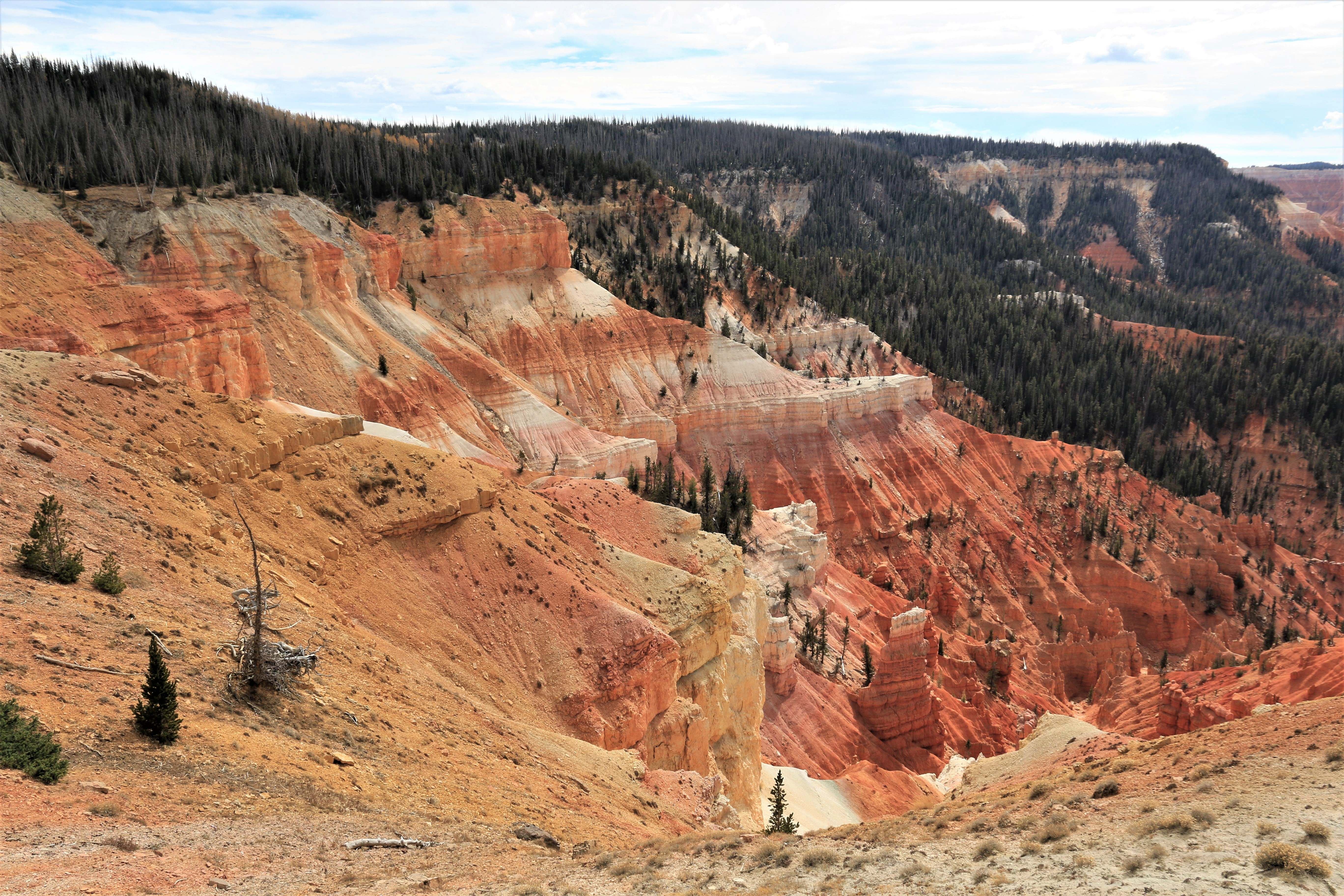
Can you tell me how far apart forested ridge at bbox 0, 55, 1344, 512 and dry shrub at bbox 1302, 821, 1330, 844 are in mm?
52795

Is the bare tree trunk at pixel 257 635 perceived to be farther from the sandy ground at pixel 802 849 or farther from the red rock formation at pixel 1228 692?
the red rock formation at pixel 1228 692

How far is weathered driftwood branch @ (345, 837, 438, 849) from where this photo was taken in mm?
13188

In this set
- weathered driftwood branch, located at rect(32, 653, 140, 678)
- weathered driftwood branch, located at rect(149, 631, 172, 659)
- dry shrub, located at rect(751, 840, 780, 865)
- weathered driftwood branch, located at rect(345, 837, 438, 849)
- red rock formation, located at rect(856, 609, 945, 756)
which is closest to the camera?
weathered driftwood branch, located at rect(345, 837, 438, 849)

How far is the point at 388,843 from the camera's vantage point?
13.5 m

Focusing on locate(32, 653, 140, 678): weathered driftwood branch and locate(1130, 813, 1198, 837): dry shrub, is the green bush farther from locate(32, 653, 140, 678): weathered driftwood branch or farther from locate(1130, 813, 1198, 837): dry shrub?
locate(1130, 813, 1198, 837): dry shrub

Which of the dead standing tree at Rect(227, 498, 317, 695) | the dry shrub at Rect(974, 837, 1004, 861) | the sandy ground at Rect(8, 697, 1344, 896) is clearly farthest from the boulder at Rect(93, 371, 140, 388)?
the dry shrub at Rect(974, 837, 1004, 861)

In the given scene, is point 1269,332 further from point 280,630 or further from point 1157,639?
point 280,630

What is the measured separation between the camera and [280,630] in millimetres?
16859

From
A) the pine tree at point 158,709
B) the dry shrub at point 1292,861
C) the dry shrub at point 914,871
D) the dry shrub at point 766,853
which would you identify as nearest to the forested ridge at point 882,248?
the pine tree at point 158,709

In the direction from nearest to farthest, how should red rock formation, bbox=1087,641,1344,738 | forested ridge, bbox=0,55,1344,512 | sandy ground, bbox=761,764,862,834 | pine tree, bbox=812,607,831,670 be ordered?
red rock formation, bbox=1087,641,1344,738, sandy ground, bbox=761,764,862,834, pine tree, bbox=812,607,831,670, forested ridge, bbox=0,55,1344,512

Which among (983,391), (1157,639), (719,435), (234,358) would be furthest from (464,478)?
(983,391)

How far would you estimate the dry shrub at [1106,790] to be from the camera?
16766 millimetres

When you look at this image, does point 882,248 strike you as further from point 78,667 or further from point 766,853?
point 78,667

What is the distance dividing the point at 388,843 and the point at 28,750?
4774mm
